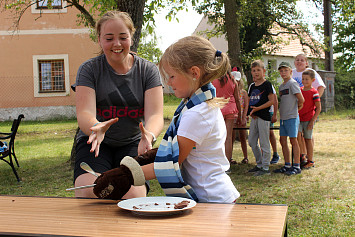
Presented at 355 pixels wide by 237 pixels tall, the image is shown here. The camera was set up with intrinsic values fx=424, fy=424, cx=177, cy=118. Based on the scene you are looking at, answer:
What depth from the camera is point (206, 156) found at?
2.12 metres

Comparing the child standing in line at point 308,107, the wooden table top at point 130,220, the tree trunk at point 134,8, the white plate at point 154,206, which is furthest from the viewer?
the tree trunk at point 134,8

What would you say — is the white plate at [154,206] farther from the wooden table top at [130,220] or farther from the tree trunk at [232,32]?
the tree trunk at [232,32]

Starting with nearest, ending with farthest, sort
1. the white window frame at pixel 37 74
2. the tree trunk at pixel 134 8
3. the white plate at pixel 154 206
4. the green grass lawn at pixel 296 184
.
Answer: the white plate at pixel 154 206
the green grass lawn at pixel 296 184
the tree trunk at pixel 134 8
the white window frame at pixel 37 74

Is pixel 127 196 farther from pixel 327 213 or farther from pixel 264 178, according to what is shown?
pixel 264 178

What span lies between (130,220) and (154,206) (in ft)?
0.75

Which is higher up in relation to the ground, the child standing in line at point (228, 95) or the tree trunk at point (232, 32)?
the tree trunk at point (232, 32)

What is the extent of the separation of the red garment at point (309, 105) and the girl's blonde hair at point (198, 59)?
4.75 meters

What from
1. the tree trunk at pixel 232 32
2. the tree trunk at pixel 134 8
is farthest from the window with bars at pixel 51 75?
the tree trunk at pixel 134 8

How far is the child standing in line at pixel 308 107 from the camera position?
6.60 m

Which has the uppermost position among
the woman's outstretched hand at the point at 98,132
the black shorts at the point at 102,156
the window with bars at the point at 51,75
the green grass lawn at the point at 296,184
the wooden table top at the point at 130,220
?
the window with bars at the point at 51,75

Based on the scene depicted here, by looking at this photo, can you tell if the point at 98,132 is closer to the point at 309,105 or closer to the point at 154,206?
the point at 154,206

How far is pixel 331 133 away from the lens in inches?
465

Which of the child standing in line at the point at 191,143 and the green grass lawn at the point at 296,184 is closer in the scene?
the child standing in line at the point at 191,143

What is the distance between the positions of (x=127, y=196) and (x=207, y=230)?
114 cm
